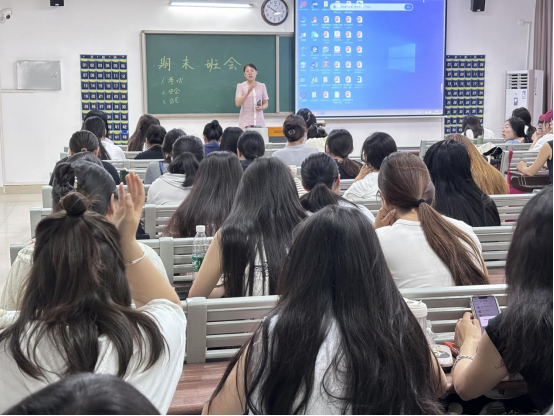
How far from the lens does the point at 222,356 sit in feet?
6.60

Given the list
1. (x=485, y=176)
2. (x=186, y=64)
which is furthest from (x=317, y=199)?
(x=186, y=64)

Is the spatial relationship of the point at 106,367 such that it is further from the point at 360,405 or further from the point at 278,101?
the point at 278,101

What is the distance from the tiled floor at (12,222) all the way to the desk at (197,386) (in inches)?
154

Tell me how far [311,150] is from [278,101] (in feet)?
14.0

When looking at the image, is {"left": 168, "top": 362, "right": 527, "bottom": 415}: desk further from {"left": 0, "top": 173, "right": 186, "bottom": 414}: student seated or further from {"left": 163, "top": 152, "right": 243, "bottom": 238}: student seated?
{"left": 163, "top": 152, "right": 243, "bottom": 238}: student seated

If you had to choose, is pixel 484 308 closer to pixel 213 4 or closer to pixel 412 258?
pixel 412 258

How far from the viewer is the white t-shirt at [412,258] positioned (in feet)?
8.18

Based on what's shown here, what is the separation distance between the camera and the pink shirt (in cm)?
927

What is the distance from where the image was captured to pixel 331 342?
140 cm

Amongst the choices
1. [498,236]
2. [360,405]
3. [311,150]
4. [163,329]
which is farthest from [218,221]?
[311,150]

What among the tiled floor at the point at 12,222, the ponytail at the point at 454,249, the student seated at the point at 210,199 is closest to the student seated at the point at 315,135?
the student seated at the point at 210,199

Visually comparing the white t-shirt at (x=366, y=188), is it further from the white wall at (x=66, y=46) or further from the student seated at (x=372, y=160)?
the white wall at (x=66, y=46)

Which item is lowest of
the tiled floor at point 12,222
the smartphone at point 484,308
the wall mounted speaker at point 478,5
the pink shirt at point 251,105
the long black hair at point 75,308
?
the tiled floor at point 12,222

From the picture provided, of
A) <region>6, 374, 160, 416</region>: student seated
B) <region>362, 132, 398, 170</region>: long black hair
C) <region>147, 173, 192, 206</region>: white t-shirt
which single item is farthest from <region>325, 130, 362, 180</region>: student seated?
<region>6, 374, 160, 416</region>: student seated
